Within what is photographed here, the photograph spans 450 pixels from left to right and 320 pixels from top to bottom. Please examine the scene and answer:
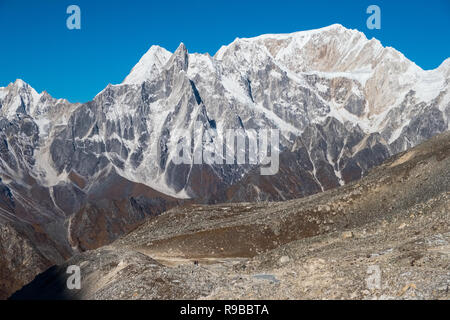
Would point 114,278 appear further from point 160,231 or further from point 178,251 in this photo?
point 160,231

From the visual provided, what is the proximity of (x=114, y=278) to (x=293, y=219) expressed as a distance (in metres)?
34.0

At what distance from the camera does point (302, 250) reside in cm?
4784

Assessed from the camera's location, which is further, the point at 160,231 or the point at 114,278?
the point at 160,231

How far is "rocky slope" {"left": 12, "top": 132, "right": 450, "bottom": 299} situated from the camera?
106ft

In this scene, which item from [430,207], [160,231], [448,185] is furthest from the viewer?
[160,231]

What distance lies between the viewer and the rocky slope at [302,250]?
32375 mm
